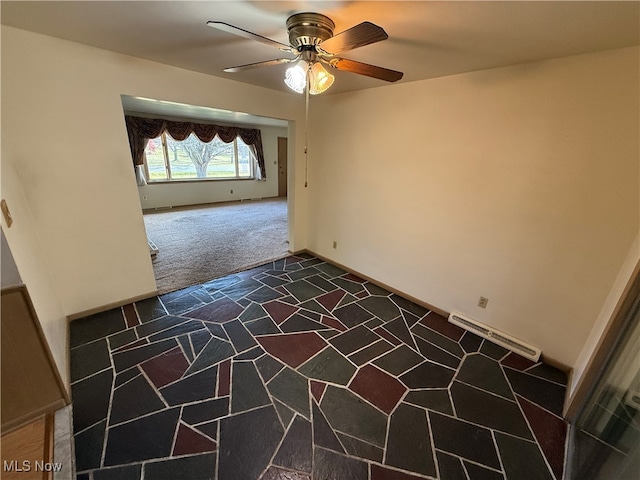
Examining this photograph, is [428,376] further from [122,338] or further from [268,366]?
[122,338]

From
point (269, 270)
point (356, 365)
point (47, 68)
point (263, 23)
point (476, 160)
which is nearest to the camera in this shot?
point (263, 23)

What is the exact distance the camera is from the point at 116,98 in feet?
6.85

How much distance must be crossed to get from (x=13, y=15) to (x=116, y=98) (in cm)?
66

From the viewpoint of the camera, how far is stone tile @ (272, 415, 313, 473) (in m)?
1.33

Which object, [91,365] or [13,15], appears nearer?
[13,15]

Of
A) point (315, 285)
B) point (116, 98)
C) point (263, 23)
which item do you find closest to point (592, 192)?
point (263, 23)

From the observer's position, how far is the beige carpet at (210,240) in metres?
3.33

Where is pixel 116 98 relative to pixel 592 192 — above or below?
above

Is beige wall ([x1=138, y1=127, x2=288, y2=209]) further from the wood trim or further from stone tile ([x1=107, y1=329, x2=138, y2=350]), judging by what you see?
the wood trim

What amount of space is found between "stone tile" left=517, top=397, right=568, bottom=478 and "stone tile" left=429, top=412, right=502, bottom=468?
286 mm

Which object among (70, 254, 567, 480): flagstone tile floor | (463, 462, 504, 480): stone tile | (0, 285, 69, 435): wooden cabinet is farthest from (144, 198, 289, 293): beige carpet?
(463, 462, 504, 480): stone tile

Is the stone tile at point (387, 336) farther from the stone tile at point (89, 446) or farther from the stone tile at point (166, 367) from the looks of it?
the stone tile at point (89, 446)

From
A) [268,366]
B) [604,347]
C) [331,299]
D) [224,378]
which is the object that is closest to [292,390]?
[268,366]

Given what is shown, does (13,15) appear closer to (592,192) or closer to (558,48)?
(558,48)
